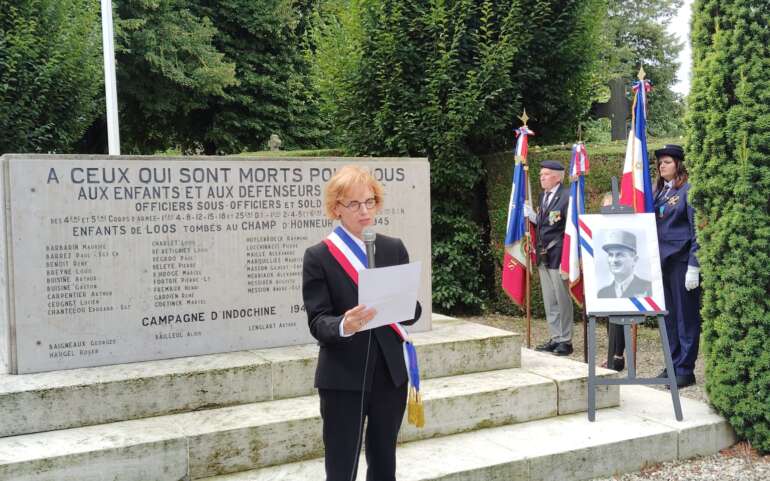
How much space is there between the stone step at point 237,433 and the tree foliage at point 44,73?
7.16 m

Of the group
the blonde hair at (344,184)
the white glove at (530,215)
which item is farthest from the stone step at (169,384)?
the white glove at (530,215)

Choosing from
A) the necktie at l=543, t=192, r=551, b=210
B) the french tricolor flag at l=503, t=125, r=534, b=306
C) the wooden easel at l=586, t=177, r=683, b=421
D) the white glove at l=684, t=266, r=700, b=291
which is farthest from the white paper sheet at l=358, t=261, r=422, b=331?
the french tricolor flag at l=503, t=125, r=534, b=306

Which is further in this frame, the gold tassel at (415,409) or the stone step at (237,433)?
the stone step at (237,433)

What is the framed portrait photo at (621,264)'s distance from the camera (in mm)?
5465

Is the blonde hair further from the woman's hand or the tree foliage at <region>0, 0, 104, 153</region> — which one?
the tree foliage at <region>0, 0, 104, 153</region>

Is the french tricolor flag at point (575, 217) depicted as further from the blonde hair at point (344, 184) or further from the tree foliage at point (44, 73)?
the tree foliage at point (44, 73)

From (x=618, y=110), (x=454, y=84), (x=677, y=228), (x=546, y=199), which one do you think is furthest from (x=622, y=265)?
(x=618, y=110)

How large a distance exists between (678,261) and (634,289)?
4.30 ft

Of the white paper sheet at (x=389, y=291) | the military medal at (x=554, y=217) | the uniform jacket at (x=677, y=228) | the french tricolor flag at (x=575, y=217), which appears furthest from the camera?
the military medal at (x=554, y=217)

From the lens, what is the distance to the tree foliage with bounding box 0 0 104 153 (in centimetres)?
1015

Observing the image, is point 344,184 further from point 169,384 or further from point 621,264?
point 621,264

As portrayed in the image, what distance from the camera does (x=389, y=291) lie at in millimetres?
2957


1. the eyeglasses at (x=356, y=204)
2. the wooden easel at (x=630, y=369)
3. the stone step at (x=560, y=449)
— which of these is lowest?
the stone step at (x=560, y=449)

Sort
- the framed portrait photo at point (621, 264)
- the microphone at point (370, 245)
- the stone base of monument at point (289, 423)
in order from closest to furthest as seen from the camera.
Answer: the microphone at point (370, 245) → the stone base of monument at point (289, 423) → the framed portrait photo at point (621, 264)
